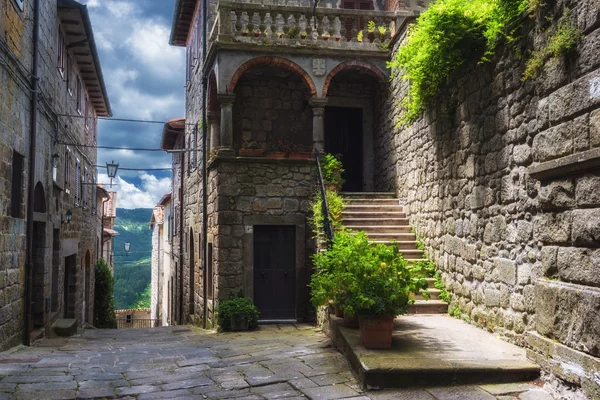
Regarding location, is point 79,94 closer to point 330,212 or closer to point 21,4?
point 21,4

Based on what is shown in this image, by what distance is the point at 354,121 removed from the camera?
13164 millimetres

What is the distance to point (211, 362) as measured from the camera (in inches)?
231

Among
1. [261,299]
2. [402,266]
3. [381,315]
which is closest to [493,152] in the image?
[402,266]

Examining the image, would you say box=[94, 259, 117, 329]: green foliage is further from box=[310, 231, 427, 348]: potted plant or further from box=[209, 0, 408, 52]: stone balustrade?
box=[310, 231, 427, 348]: potted plant

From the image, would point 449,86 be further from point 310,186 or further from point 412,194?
point 310,186

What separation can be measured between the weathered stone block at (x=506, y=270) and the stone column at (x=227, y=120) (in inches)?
249

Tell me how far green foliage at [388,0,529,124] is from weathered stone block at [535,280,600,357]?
104 inches

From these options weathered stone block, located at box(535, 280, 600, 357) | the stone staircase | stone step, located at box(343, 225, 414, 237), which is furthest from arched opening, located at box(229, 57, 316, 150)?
weathered stone block, located at box(535, 280, 600, 357)

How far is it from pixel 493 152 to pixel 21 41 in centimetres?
676

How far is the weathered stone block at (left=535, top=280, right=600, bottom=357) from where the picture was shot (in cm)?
351

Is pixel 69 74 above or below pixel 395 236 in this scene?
above

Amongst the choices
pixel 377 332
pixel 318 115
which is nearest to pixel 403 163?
pixel 318 115

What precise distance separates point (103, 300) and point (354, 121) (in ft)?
38.7

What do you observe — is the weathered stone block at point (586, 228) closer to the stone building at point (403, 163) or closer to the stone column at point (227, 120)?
the stone building at point (403, 163)
